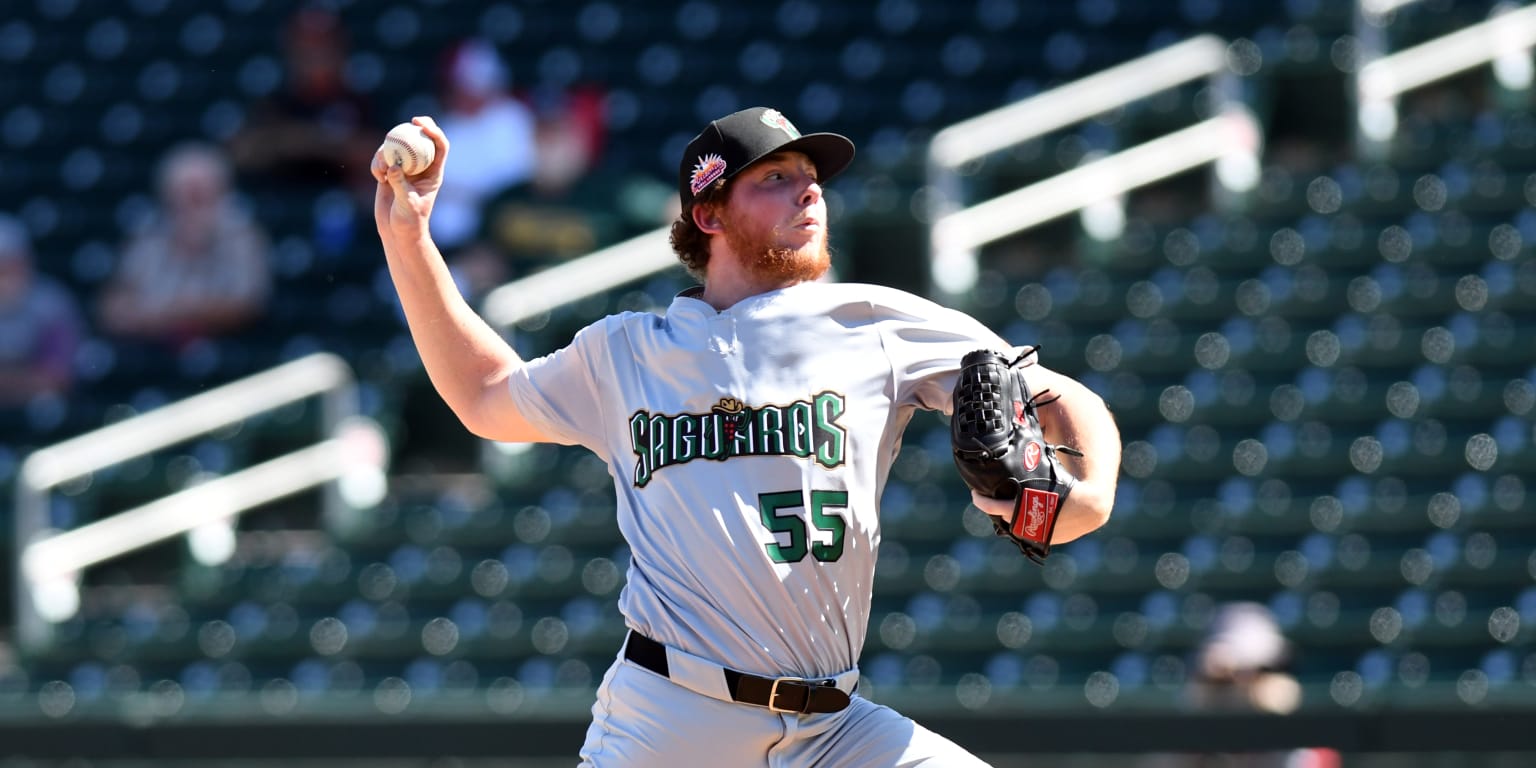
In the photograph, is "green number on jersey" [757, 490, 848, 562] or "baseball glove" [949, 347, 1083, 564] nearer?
"baseball glove" [949, 347, 1083, 564]

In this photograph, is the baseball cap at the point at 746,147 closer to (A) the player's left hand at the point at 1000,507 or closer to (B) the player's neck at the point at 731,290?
(B) the player's neck at the point at 731,290

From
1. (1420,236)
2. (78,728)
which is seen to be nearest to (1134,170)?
(1420,236)

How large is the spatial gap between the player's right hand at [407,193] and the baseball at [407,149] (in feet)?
0.08

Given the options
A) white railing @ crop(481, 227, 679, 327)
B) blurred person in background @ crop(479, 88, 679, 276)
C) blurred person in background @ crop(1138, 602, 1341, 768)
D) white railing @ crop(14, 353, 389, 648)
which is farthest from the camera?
blurred person in background @ crop(479, 88, 679, 276)

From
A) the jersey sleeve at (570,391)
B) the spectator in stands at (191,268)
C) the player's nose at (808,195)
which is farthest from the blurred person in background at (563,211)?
the player's nose at (808,195)

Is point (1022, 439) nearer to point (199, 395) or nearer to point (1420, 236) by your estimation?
point (1420, 236)

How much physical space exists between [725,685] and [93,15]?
1164 centimetres

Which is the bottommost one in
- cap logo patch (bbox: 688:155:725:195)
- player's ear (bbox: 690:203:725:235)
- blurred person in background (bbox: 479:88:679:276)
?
player's ear (bbox: 690:203:725:235)

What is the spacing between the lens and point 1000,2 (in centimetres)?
1277

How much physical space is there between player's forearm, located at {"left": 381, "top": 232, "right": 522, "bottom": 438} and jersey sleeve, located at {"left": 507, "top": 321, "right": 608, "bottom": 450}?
0.08 meters

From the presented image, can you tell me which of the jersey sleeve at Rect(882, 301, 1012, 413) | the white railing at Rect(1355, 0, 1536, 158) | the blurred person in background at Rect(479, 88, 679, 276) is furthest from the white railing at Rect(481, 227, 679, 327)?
the jersey sleeve at Rect(882, 301, 1012, 413)

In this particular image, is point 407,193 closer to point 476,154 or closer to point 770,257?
point 770,257

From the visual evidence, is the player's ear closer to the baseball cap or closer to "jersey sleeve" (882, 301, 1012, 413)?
the baseball cap

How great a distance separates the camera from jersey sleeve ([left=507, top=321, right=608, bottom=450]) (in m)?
4.33
